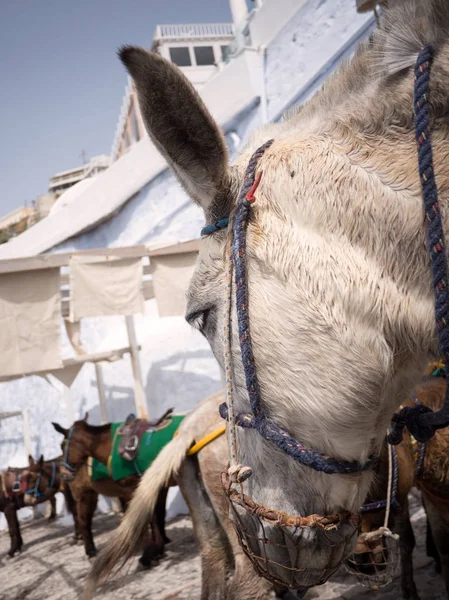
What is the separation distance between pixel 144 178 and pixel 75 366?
137 inches

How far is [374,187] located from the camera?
1023mm

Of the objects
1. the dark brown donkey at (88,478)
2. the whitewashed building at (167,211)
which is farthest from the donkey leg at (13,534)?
the whitewashed building at (167,211)

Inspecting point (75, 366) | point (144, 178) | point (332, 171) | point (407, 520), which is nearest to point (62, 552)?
point (75, 366)

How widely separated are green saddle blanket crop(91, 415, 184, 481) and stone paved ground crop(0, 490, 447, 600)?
915 millimetres

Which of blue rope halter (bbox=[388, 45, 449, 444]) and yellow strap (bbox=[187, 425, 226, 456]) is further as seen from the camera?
yellow strap (bbox=[187, 425, 226, 456])

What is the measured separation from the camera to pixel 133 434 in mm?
5293

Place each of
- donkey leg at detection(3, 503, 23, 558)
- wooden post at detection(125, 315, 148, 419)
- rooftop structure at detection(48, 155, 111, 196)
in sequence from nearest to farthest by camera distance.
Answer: donkey leg at detection(3, 503, 23, 558)
wooden post at detection(125, 315, 148, 419)
rooftop structure at detection(48, 155, 111, 196)

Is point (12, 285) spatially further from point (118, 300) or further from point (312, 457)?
point (312, 457)

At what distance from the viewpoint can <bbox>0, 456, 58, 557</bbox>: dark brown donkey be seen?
24.5 ft

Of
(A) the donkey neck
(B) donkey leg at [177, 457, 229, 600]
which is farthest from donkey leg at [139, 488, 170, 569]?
(B) donkey leg at [177, 457, 229, 600]

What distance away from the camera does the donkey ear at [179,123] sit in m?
1.06

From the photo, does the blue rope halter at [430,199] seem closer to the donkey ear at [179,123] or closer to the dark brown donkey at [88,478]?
the donkey ear at [179,123]

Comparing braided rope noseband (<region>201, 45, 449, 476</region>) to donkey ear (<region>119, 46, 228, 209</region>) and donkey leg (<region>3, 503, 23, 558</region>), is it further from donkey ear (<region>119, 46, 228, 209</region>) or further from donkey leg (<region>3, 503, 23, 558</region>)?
donkey leg (<region>3, 503, 23, 558</region>)

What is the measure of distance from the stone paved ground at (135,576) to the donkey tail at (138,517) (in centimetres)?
14
